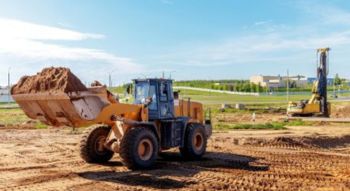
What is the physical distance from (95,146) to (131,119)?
1.85 metres

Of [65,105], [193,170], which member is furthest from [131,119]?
[65,105]

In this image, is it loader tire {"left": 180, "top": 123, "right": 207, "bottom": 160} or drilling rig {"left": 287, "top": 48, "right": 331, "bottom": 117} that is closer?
loader tire {"left": 180, "top": 123, "right": 207, "bottom": 160}

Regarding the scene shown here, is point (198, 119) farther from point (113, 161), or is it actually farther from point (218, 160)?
point (113, 161)

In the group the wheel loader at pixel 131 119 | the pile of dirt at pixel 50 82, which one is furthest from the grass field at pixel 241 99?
the pile of dirt at pixel 50 82

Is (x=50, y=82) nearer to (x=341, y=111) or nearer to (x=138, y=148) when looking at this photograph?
(x=138, y=148)

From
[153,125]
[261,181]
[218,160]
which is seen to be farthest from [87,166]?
[261,181]

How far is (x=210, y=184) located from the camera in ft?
41.2

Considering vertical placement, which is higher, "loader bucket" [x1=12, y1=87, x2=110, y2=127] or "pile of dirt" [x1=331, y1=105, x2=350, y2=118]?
"loader bucket" [x1=12, y1=87, x2=110, y2=127]

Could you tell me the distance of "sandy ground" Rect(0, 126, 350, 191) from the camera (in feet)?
41.0

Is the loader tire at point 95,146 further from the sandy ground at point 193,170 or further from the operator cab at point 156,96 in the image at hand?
the operator cab at point 156,96

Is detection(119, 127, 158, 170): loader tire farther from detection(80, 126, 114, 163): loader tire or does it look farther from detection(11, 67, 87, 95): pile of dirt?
detection(11, 67, 87, 95): pile of dirt

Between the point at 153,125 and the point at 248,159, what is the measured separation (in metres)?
4.17

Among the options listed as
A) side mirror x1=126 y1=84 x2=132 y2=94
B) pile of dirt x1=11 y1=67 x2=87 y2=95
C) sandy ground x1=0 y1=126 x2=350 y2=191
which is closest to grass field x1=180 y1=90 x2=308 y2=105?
sandy ground x1=0 y1=126 x2=350 y2=191

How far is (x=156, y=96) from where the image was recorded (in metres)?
15.8
